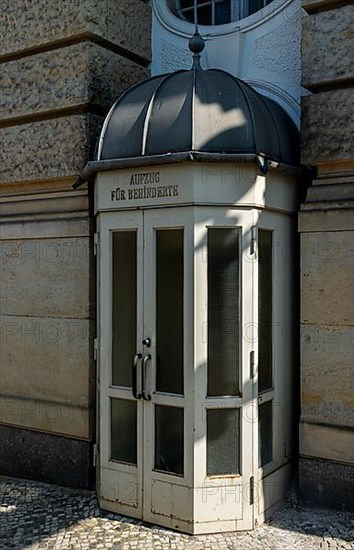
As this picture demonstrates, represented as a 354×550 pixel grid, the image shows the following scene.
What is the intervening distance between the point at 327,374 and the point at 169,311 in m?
1.38

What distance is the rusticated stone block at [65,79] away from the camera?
18.2 feet

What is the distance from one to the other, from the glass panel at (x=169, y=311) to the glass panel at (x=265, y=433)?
0.72 metres

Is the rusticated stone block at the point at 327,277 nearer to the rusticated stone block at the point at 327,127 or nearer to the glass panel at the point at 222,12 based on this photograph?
the rusticated stone block at the point at 327,127

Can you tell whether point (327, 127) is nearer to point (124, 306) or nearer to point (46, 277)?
point (124, 306)

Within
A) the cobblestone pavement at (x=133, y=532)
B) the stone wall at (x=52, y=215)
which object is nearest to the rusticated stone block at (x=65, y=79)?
the stone wall at (x=52, y=215)

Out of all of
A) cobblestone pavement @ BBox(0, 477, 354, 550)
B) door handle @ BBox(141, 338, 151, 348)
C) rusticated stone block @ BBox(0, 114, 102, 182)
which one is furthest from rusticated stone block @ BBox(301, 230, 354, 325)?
rusticated stone block @ BBox(0, 114, 102, 182)

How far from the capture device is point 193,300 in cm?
456

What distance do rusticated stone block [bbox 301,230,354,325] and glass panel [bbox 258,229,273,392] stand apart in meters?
0.28

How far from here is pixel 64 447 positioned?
5648 millimetres

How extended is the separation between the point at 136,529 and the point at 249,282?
2.13 metres

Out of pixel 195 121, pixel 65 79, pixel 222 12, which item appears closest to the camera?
pixel 195 121

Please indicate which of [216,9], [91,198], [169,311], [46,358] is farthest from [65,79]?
[46,358]

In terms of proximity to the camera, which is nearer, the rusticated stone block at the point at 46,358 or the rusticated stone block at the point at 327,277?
the rusticated stone block at the point at 327,277

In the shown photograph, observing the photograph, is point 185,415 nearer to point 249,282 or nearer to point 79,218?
point 249,282
